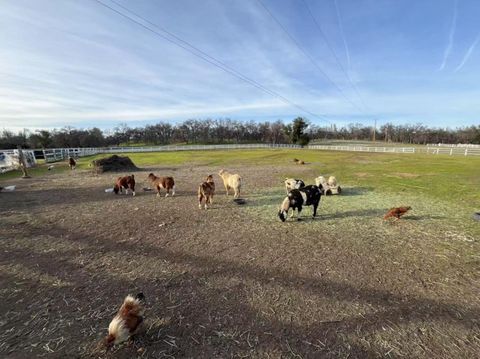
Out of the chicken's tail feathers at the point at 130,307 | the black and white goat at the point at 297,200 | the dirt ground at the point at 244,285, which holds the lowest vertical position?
the dirt ground at the point at 244,285

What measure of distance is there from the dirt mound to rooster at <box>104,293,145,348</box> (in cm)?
1850

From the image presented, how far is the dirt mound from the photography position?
18984mm

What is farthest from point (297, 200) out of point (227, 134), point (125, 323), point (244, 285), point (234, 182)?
point (227, 134)

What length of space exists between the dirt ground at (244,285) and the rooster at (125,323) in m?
0.16

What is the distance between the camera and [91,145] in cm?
7950

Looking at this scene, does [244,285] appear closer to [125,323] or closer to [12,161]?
[125,323]

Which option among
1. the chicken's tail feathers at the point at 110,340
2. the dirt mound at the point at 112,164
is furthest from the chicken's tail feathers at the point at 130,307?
the dirt mound at the point at 112,164

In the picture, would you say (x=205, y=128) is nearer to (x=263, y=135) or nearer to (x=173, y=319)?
(x=263, y=135)

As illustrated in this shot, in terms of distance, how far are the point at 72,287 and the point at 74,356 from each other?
169 cm

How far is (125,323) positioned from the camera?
9.93 ft

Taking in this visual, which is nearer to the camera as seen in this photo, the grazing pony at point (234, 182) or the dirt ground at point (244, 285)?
the dirt ground at point (244, 285)

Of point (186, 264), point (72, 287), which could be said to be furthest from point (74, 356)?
point (186, 264)

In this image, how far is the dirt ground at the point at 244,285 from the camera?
3.08 m

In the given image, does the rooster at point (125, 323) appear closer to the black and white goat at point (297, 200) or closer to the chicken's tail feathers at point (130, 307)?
the chicken's tail feathers at point (130, 307)
